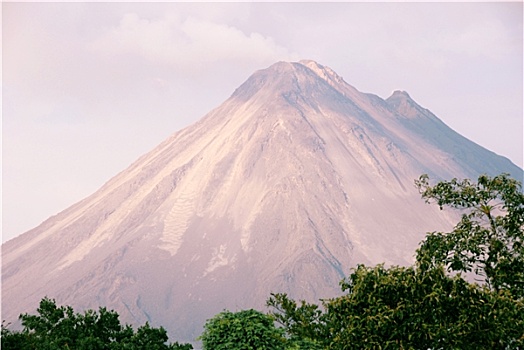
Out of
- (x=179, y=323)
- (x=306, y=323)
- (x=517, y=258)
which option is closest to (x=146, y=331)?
(x=306, y=323)

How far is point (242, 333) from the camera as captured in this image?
14.5 metres

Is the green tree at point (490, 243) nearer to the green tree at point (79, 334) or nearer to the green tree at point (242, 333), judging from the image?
the green tree at point (242, 333)

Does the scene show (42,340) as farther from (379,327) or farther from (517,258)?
(517,258)

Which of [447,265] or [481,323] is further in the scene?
[447,265]

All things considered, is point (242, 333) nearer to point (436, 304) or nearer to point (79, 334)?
point (436, 304)

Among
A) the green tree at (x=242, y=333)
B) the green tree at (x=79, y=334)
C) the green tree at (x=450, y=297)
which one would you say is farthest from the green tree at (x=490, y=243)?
the green tree at (x=79, y=334)

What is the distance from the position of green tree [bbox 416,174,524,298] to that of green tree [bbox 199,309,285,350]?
16.1ft

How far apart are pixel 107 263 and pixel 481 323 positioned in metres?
195

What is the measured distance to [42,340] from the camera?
20.0m

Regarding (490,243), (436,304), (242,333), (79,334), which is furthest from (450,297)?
(79,334)

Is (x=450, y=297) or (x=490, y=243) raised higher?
(x=490, y=243)

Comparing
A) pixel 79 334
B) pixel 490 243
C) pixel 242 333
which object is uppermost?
pixel 79 334

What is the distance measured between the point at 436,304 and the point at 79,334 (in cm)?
1207

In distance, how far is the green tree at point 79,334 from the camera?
62.3ft
